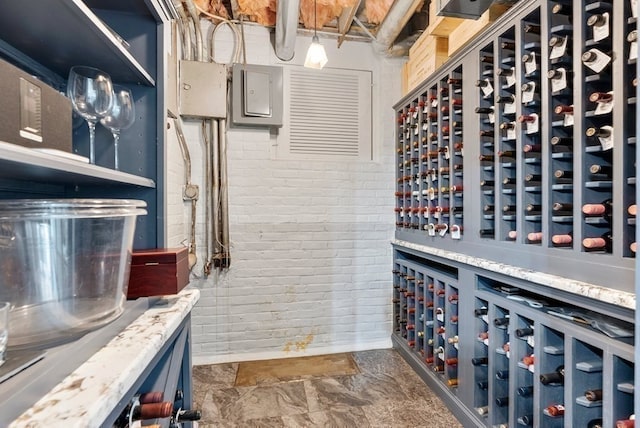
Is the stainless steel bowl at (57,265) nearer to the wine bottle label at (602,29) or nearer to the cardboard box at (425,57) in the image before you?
the wine bottle label at (602,29)

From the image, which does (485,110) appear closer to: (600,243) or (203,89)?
(600,243)

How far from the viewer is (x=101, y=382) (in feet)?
1.97

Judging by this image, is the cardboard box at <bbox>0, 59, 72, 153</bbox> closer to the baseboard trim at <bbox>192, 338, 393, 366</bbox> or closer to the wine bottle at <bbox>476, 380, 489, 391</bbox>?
the wine bottle at <bbox>476, 380, 489, 391</bbox>

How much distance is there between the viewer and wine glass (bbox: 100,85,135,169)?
1.03 m

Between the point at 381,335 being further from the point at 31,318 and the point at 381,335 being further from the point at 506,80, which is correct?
the point at 31,318

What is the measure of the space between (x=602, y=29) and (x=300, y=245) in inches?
85.6

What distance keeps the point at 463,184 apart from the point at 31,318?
6.19 feet

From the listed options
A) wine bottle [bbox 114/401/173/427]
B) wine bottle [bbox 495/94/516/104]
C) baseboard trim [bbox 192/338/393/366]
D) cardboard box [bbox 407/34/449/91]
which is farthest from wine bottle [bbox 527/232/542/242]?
baseboard trim [bbox 192/338/393/366]

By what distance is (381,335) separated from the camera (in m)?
2.89

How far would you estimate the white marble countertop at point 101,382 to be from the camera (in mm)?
496

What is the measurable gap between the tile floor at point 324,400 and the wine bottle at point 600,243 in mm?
1317

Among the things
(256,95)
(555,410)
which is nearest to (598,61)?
(555,410)

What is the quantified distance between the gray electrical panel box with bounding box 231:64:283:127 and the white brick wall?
0.41 ft

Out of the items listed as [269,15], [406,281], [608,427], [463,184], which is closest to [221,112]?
[269,15]
